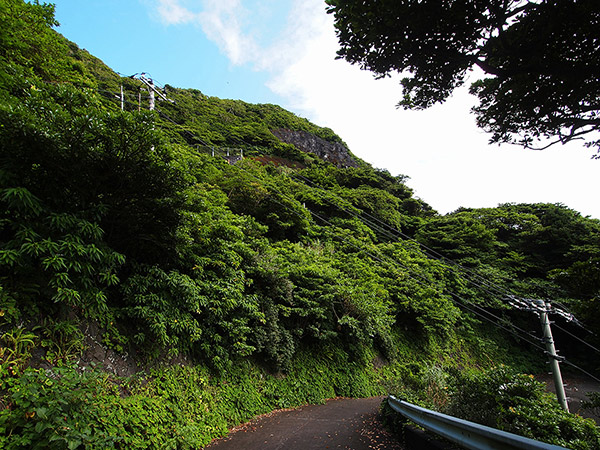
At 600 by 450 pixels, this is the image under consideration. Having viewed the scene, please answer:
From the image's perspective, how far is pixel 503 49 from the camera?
9.18ft

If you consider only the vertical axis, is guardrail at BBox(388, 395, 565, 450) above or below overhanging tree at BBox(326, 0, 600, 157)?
below

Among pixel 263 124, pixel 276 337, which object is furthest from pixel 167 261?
pixel 263 124

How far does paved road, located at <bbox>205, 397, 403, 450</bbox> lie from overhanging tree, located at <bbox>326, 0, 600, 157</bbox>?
5.03 metres

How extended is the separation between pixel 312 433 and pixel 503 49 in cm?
662

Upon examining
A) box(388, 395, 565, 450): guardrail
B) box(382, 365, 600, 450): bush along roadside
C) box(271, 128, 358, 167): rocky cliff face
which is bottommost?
box(382, 365, 600, 450): bush along roadside

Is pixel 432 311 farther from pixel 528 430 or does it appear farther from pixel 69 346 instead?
pixel 69 346

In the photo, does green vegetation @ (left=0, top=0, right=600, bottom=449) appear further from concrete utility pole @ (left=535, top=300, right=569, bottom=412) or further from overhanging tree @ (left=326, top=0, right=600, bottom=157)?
concrete utility pole @ (left=535, top=300, right=569, bottom=412)

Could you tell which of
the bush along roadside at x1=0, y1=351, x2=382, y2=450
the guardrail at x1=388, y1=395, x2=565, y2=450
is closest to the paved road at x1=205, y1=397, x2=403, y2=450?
the bush along roadside at x1=0, y1=351, x2=382, y2=450

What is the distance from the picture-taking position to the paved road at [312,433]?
457 cm

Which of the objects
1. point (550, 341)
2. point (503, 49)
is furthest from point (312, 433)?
point (550, 341)

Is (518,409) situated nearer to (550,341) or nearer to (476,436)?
(476,436)

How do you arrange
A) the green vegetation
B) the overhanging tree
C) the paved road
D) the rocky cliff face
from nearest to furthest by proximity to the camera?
the overhanging tree → the green vegetation → the paved road → the rocky cliff face

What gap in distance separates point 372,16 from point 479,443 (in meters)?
3.74

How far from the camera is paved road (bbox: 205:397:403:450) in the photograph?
457cm
